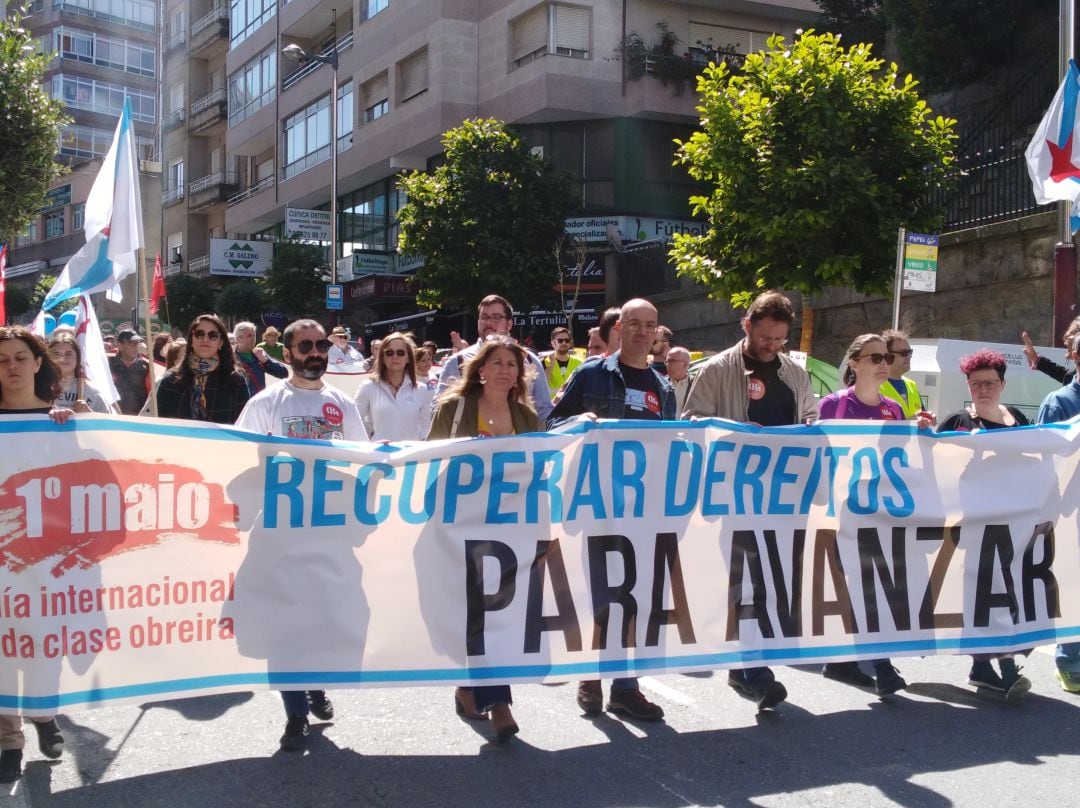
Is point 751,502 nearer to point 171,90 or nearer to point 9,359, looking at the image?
point 9,359

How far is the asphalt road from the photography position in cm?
436

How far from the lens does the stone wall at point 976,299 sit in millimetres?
15172

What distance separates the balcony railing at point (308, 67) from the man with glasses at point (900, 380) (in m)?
29.2

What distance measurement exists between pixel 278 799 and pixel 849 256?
539 inches

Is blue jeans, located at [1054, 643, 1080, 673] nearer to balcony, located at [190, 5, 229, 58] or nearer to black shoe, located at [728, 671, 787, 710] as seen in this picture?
black shoe, located at [728, 671, 787, 710]

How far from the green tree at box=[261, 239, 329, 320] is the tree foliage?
17.6 metres

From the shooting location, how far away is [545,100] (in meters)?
27.4

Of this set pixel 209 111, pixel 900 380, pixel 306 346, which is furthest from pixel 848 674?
pixel 209 111

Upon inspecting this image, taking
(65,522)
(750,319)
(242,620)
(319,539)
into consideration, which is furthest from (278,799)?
(750,319)

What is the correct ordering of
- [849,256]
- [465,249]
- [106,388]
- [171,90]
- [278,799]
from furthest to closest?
1. [171,90]
2. [465,249]
3. [849,256]
4. [106,388]
5. [278,799]

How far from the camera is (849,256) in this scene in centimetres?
1641

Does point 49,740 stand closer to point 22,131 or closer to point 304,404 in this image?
point 304,404

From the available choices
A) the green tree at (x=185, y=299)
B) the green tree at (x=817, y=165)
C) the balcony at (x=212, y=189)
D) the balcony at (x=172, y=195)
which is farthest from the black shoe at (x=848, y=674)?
the balcony at (x=172, y=195)

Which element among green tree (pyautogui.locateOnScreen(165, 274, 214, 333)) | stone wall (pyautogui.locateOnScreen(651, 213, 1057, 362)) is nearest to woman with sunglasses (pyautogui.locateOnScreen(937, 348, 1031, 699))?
stone wall (pyautogui.locateOnScreen(651, 213, 1057, 362))
